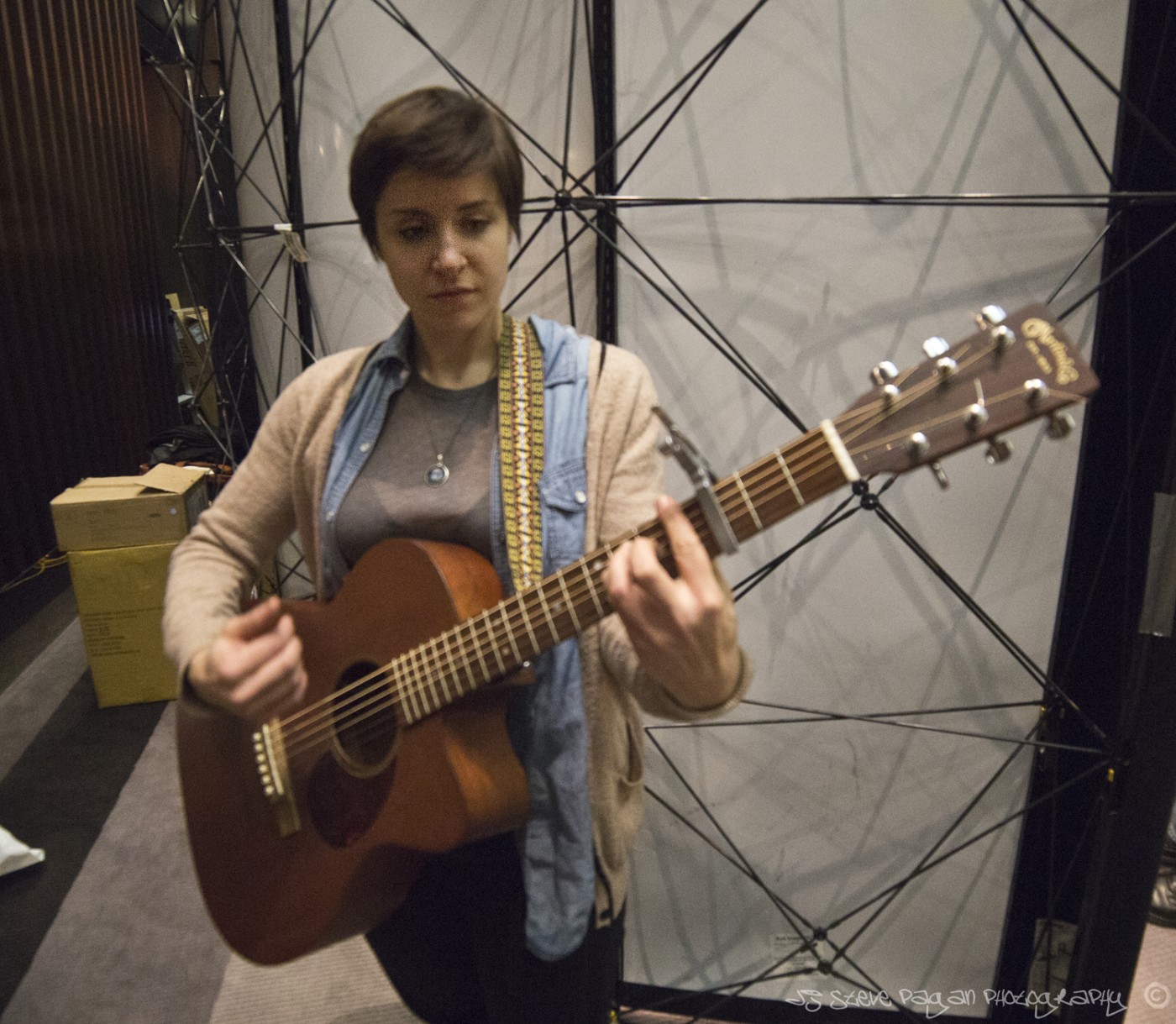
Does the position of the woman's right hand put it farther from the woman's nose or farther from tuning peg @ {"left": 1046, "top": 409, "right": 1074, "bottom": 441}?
tuning peg @ {"left": 1046, "top": 409, "right": 1074, "bottom": 441}

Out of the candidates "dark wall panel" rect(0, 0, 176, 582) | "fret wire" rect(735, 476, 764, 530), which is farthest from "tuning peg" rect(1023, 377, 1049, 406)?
"dark wall panel" rect(0, 0, 176, 582)

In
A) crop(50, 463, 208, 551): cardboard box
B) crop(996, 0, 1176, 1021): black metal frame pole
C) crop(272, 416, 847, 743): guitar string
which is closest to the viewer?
crop(272, 416, 847, 743): guitar string

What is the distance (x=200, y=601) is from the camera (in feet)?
3.41

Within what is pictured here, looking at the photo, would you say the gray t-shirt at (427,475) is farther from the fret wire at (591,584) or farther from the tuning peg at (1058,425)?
the tuning peg at (1058,425)

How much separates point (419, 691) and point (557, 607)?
0.19 meters

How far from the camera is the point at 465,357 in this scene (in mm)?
995

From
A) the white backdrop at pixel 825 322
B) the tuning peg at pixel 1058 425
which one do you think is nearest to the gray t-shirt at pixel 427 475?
the tuning peg at pixel 1058 425

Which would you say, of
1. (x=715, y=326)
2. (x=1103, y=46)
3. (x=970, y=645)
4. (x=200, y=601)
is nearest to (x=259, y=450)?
(x=200, y=601)

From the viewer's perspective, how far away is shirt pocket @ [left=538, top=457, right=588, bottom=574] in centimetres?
91

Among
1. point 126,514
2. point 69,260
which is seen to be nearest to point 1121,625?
point 126,514

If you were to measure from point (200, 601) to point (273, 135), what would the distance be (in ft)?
5.04

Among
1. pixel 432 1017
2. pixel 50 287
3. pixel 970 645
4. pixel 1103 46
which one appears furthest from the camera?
pixel 50 287

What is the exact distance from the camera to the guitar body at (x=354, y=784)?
90 cm

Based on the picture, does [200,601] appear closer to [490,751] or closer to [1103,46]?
[490,751]
